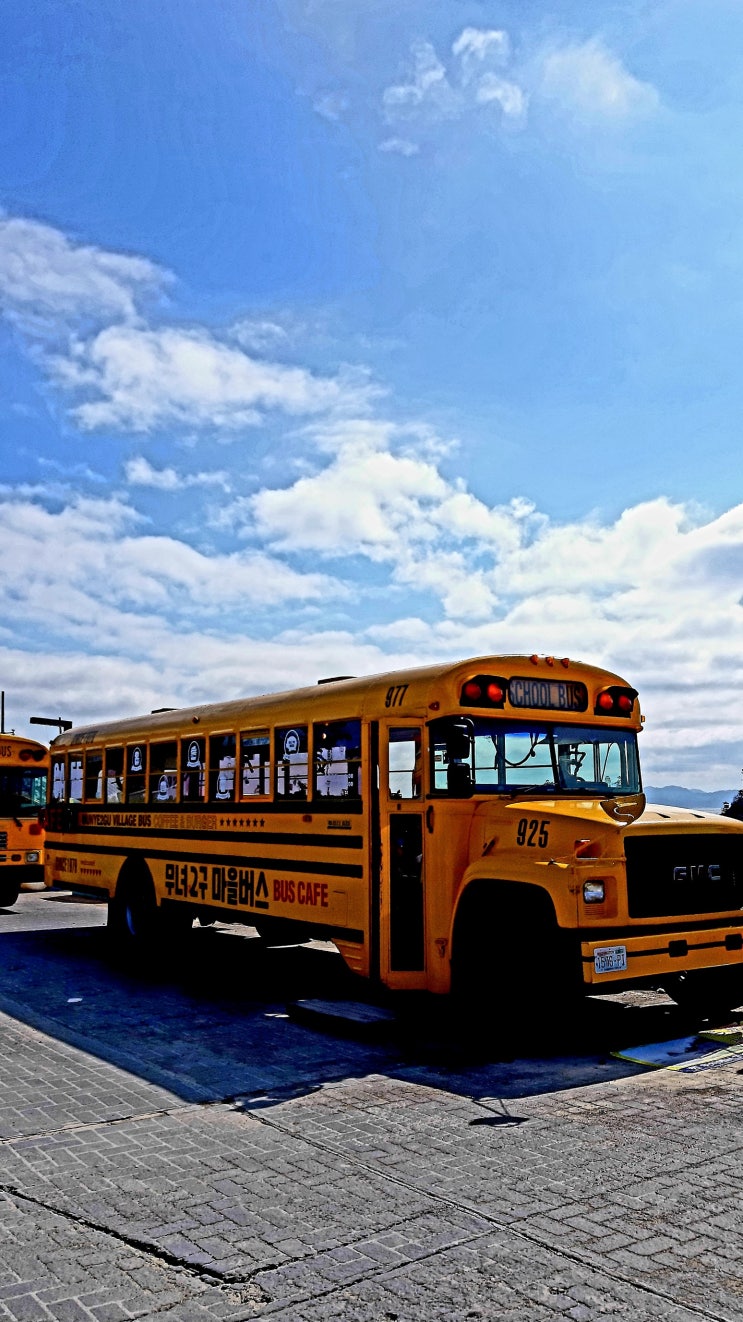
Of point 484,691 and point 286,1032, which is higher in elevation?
point 484,691

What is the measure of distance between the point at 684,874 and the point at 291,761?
368 centimetres

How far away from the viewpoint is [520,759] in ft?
26.7

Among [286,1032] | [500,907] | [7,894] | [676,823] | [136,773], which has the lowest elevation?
[286,1032]

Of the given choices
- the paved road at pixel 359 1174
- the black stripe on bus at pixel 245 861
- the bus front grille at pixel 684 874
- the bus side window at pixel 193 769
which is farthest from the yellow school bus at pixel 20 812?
the bus front grille at pixel 684 874

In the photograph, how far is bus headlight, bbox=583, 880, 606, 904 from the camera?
6.85 m

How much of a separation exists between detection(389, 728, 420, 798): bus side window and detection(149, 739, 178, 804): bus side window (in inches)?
159

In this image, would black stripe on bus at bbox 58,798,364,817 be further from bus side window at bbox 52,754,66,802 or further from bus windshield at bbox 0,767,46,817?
bus windshield at bbox 0,767,46,817

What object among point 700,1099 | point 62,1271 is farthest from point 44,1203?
point 700,1099

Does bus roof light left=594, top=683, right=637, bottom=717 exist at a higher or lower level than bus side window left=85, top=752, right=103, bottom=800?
higher

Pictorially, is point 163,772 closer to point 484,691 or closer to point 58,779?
point 58,779

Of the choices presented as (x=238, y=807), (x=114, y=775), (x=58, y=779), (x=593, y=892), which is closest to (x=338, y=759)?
(x=238, y=807)

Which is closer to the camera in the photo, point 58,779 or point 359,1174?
point 359,1174

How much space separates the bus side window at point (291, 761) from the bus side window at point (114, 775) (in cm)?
370

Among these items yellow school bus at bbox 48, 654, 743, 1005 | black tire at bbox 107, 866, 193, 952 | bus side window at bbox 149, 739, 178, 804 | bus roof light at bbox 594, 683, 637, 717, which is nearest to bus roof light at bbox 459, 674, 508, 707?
yellow school bus at bbox 48, 654, 743, 1005
